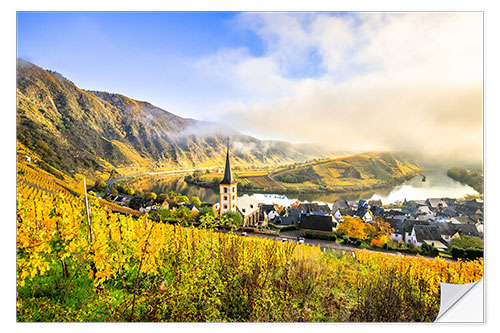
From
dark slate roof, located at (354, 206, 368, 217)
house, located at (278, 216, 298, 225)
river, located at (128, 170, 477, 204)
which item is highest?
river, located at (128, 170, 477, 204)

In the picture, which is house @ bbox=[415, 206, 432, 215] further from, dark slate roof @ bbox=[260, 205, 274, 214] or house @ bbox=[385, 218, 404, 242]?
dark slate roof @ bbox=[260, 205, 274, 214]

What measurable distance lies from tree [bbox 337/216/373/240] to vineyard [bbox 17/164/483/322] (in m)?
0.25

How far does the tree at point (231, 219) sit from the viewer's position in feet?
10.8

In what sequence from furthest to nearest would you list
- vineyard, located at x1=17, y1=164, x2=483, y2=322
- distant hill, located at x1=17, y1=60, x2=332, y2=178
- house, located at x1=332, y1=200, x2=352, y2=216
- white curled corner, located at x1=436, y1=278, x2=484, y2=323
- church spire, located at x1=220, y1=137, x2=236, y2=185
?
church spire, located at x1=220, y1=137, x2=236, y2=185 < house, located at x1=332, y1=200, x2=352, y2=216 < distant hill, located at x1=17, y1=60, x2=332, y2=178 < white curled corner, located at x1=436, y1=278, x2=484, y2=323 < vineyard, located at x1=17, y1=164, x2=483, y2=322

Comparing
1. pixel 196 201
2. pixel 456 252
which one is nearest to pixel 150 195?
pixel 196 201

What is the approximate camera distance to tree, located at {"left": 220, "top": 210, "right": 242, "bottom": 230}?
3.31m

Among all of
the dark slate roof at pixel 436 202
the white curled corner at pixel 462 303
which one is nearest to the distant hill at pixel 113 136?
the dark slate roof at pixel 436 202

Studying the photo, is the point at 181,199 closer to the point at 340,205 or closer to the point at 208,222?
the point at 208,222

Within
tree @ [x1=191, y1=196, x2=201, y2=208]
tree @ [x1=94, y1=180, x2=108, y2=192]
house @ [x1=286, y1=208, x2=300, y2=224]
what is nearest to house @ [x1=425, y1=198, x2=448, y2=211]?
house @ [x1=286, y1=208, x2=300, y2=224]

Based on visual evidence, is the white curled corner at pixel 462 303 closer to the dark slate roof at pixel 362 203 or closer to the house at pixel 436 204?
the house at pixel 436 204

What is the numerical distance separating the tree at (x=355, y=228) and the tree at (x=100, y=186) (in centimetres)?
337

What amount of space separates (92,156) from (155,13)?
2.17 m
